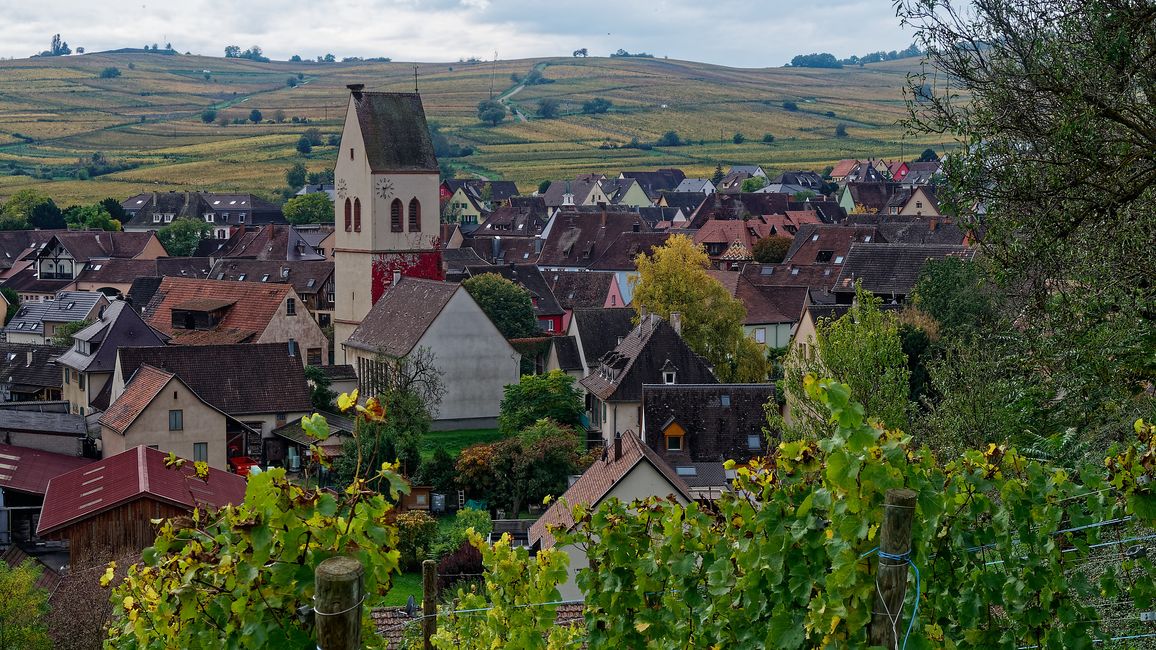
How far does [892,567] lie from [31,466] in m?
33.3

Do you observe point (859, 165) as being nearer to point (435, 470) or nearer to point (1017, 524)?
point (435, 470)

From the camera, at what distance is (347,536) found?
23.2 feet

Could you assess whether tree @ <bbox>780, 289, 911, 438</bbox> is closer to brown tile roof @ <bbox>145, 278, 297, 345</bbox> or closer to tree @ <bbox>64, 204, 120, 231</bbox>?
brown tile roof @ <bbox>145, 278, 297, 345</bbox>

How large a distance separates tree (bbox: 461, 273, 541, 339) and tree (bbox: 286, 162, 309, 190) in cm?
12086

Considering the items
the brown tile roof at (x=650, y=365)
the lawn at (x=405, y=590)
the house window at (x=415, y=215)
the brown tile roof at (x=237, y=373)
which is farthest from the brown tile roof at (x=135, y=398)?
the house window at (x=415, y=215)

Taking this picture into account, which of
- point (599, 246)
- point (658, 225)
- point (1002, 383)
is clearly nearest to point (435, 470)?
point (1002, 383)

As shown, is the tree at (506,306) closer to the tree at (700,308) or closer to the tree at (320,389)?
the tree at (700,308)

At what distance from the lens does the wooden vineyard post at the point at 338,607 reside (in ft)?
19.3

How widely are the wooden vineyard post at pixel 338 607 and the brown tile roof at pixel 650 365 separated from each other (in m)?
37.8

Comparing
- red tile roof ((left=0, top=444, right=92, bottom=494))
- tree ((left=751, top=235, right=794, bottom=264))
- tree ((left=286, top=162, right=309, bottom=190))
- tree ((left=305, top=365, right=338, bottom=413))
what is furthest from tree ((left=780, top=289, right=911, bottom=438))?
tree ((left=286, top=162, right=309, bottom=190))

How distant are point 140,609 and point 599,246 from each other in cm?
8812

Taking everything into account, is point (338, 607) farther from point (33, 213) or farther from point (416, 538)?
point (33, 213)

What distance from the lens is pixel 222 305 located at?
59.1 metres

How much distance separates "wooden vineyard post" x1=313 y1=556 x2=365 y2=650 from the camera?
5.89 metres
